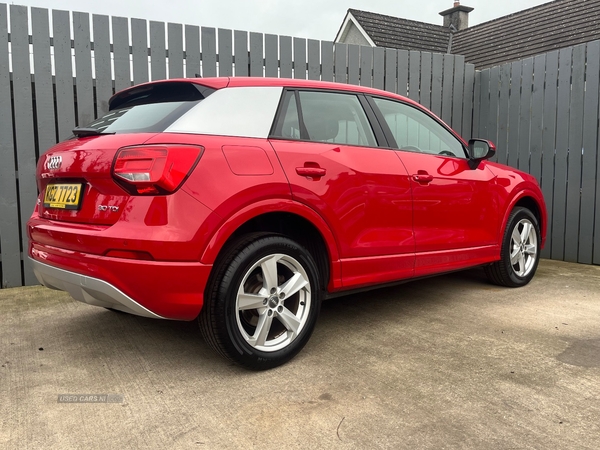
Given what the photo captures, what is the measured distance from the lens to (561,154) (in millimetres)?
5973

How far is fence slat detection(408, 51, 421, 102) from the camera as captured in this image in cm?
645

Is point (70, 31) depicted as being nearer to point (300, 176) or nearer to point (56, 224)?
point (56, 224)

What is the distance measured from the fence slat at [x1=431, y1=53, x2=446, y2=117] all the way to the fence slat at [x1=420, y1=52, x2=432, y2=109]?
0.06 metres

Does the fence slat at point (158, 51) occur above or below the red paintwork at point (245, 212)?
above

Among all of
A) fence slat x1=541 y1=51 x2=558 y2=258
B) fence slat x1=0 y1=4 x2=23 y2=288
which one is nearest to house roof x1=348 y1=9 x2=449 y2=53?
fence slat x1=541 y1=51 x2=558 y2=258

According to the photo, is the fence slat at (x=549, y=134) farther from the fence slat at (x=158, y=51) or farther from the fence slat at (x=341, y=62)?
the fence slat at (x=158, y=51)

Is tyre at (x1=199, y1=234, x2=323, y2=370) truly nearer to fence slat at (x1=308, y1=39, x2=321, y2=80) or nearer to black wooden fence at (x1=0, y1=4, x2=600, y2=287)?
black wooden fence at (x1=0, y1=4, x2=600, y2=287)

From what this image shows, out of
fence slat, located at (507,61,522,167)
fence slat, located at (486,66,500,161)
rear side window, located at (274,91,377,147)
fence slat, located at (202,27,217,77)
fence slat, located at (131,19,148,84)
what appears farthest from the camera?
fence slat, located at (486,66,500,161)

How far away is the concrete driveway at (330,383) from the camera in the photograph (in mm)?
2027

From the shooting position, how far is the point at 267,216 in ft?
9.32

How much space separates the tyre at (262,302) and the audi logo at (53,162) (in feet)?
3.56

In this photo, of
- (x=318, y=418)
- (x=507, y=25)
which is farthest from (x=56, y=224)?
(x=507, y=25)

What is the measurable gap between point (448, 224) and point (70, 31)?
3976 millimetres

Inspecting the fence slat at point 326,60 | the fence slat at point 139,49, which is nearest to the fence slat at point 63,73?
the fence slat at point 139,49
